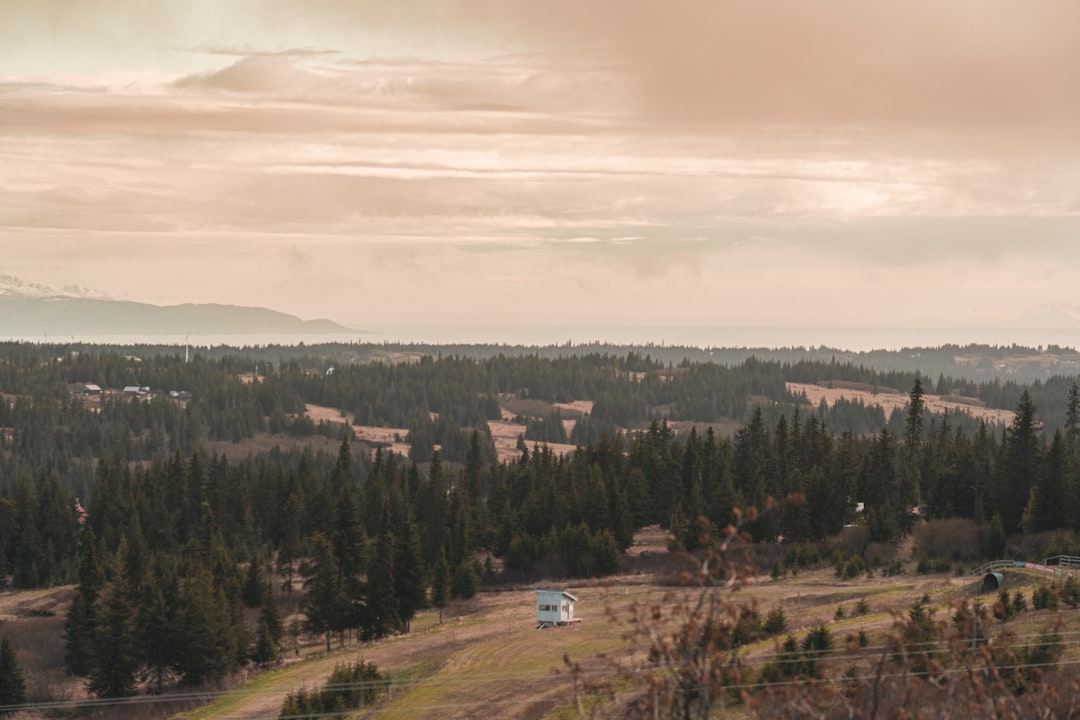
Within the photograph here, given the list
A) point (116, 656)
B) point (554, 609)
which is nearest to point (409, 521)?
point (554, 609)

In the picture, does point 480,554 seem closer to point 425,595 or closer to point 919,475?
point 425,595

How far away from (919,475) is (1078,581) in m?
64.1

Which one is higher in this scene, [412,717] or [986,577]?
[986,577]

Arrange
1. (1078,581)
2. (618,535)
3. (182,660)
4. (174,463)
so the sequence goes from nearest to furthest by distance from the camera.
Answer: (1078,581) → (182,660) → (618,535) → (174,463)

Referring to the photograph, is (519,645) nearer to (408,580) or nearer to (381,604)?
(381,604)

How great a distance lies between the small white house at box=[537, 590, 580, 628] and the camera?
2916 inches

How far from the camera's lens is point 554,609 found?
7450 centimetres

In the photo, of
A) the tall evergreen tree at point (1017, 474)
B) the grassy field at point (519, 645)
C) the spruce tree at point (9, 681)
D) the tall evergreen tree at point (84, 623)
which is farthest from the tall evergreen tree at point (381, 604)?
the tall evergreen tree at point (1017, 474)

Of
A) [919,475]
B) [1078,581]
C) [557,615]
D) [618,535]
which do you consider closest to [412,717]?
[557,615]

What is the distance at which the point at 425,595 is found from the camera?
85.2 metres

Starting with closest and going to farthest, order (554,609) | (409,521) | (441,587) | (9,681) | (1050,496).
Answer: (9,681) < (554,609) < (409,521) < (441,587) < (1050,496)

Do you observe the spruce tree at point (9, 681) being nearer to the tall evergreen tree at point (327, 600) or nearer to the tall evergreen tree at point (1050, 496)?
the tall evergreen tree at point (327, 600)

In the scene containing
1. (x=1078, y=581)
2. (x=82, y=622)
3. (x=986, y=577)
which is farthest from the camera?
(x=82, y=622)

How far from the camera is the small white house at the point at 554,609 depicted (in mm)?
74062
